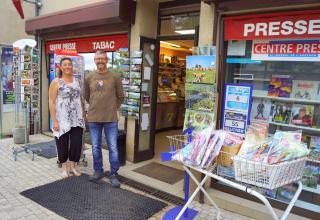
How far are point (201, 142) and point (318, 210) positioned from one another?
6.31 feet

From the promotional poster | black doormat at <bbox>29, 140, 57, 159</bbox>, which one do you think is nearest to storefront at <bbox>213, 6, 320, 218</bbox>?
black doormat at <bbox>29, 140, 57, 159</bbox>

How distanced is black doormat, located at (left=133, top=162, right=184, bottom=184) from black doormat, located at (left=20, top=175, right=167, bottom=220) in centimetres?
70

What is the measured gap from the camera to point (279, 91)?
3.62 meters

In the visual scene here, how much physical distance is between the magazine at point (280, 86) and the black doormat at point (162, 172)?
6.36 ft

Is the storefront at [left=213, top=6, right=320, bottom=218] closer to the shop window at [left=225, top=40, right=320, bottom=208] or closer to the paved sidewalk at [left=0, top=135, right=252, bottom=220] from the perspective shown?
the shop window at [left=225, top=40, right=320, bottom=208]

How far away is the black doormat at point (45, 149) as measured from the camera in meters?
5.45

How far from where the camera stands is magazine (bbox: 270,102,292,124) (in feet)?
11.8

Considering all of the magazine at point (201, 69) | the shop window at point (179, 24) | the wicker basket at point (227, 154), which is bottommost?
the wicker basket at point (227, 154)

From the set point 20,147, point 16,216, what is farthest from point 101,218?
point 20,147

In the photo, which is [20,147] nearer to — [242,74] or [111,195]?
[111,195]

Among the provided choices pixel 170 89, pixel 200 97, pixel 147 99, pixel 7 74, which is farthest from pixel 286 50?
pixel 7 74

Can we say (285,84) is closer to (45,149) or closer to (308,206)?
(308,206)

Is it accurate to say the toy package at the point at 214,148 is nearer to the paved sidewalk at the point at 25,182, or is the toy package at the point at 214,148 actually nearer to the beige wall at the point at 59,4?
the paved sidewalk at the point at 25,182

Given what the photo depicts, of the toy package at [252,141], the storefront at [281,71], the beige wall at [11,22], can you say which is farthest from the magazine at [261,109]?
the beige wall at [11,22]
